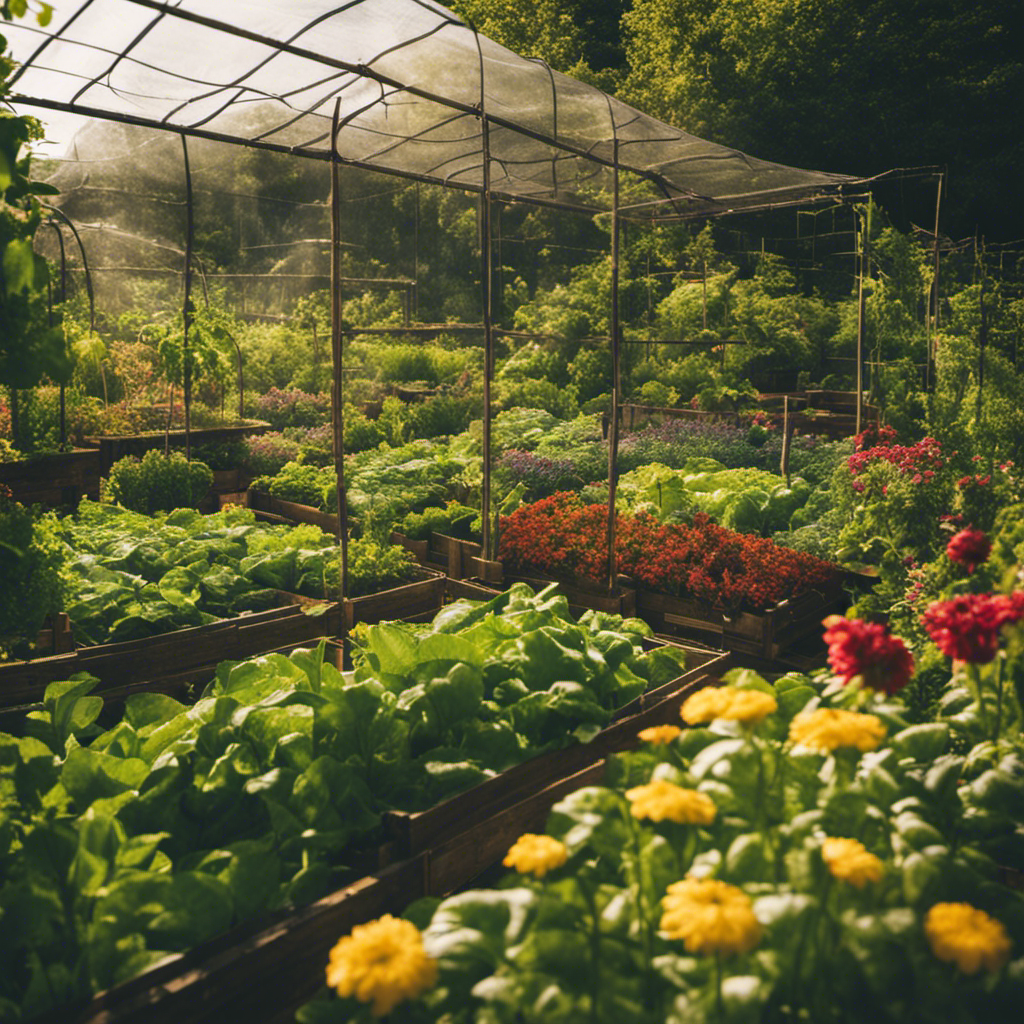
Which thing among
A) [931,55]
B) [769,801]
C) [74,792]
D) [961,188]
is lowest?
[74,792]

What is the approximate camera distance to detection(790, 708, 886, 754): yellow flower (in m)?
1.28

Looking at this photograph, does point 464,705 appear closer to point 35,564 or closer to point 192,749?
point 192,749

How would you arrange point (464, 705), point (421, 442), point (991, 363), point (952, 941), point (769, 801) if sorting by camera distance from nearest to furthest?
point (952, 941) < point (769, 801) < point (464, 705) < point (421, 442) < point (991, 363)

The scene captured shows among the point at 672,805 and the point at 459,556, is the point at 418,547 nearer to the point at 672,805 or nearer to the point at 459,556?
the point at 459,556

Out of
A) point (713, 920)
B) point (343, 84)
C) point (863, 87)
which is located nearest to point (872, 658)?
point (713, 920)

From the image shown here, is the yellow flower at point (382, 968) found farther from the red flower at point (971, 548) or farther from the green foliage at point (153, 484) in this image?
the green foliage at point (153, 484)

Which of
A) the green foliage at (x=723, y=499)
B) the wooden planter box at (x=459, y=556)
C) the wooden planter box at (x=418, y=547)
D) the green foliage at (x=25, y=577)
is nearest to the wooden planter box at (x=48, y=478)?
the wooden planter box at (x=418, y=547)

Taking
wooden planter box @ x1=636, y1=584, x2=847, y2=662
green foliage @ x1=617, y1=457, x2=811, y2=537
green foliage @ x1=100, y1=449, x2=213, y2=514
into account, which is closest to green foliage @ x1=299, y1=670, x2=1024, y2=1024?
wooden planter box @ x1=636, y1=584, x2=847, y2=662

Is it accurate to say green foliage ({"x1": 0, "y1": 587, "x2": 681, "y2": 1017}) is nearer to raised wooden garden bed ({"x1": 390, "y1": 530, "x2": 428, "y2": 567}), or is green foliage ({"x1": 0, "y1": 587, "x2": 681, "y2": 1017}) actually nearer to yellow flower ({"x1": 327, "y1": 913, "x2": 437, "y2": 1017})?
yellow flower ({"x1": 327, "y1": 913, "x2": 437, "y2": 1017})

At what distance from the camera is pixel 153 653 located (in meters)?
3.50

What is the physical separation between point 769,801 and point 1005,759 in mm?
479

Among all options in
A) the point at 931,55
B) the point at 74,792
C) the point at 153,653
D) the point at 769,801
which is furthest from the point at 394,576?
the point at 931,55

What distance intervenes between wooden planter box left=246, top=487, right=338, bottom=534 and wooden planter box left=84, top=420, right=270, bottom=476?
0.97 metres

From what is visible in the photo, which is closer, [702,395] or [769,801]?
[769,801]
